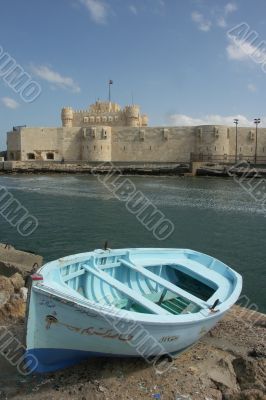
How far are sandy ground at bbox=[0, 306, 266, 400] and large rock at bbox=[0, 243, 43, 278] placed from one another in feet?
8.88

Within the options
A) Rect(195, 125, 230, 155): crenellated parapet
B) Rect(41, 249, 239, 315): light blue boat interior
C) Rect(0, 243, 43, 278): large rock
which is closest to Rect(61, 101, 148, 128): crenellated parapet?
Rect(195, 125, 230, 155): crenellated parapet

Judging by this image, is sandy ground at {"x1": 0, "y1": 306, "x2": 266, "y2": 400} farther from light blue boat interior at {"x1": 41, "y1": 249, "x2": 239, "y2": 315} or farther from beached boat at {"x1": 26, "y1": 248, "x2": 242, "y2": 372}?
light blue boat interior at {"x1": 41, "y1": 249, "x2": 239, "y2": 315}

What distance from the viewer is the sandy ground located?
3.67 metres

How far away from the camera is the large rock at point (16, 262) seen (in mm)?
6918

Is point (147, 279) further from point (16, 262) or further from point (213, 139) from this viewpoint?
point (213, 139)

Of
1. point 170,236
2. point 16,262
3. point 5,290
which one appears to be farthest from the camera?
point 170,236

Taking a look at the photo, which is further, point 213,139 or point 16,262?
point 213,139

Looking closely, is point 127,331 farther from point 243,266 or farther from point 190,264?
point 243,266

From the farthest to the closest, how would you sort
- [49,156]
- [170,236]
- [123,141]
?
[49,156], [123,141], [170,236]

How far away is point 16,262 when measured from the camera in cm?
743

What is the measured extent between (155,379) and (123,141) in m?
42.8

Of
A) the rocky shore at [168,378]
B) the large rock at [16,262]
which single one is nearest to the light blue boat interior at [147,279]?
the rocky shore at [168,378]

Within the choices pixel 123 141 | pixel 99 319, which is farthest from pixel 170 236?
pixel 123 141

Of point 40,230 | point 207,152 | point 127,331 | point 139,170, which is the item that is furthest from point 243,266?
point 207,152
